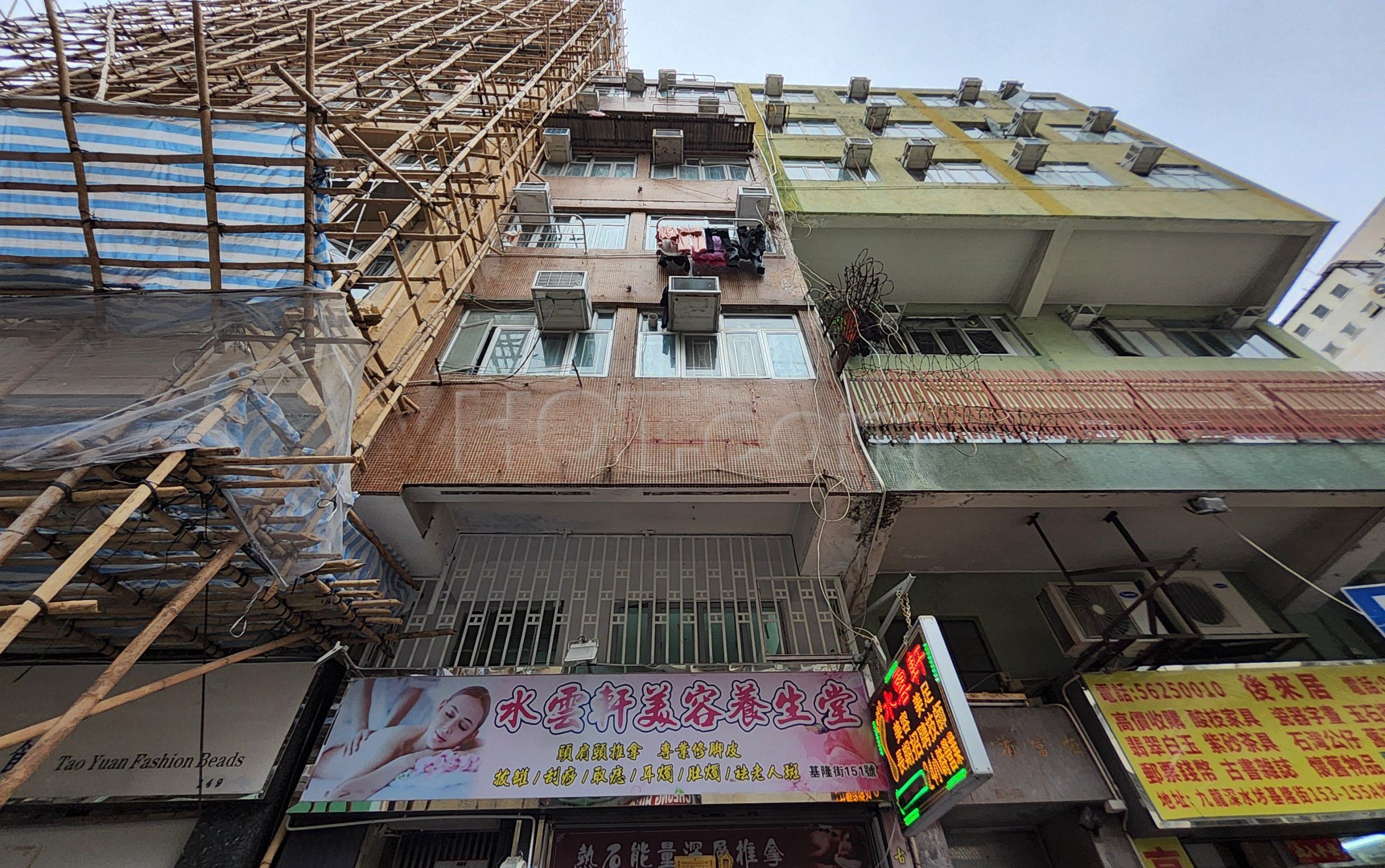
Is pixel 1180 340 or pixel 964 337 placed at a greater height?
pixel 1180 340

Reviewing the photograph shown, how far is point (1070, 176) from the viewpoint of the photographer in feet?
41.8

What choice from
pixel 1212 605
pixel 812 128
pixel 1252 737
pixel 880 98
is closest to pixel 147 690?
pixel 1252 737

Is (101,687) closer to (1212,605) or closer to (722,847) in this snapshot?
(722,847)

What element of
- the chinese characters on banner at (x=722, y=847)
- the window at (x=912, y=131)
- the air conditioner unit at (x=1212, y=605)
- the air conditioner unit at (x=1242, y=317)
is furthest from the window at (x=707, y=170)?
the chinese characters on banner at (x=722, y=847)

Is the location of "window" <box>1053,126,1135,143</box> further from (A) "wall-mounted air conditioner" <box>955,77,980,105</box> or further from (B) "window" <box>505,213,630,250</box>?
(B) "window" <box>505,213,630,250</box>

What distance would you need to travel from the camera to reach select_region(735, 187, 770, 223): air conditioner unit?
10.8 meters

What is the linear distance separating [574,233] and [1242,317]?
15.9 m

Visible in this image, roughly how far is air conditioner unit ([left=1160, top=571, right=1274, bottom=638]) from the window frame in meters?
6.60

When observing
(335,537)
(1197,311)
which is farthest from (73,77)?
(1197,311)

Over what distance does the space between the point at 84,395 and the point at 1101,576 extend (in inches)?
517

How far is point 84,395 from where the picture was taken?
141 inches

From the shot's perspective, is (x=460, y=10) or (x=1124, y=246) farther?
(x=460, y=10)

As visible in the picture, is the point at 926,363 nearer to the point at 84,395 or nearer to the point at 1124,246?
the point at 1124,246

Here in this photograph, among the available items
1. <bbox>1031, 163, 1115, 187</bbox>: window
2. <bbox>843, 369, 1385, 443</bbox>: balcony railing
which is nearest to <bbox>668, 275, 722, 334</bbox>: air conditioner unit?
<bbox>843, 369, 1385, 443</bbox>: balcony railing
